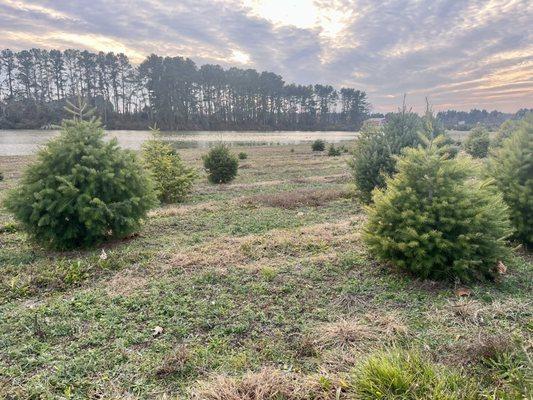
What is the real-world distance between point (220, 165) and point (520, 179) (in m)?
11.6

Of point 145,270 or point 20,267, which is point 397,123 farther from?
point 20,267

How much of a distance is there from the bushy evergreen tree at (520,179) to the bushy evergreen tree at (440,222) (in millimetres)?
1265

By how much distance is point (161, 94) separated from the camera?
90.6 metres

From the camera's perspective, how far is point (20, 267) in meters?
5.91

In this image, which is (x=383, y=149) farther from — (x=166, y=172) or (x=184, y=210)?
(x=166, y=172)

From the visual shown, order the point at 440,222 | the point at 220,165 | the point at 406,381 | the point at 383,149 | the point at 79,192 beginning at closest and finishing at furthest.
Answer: the point at 406,381, the point at 440,222, the point at 79,192, the point at 383,149, the point at 220,165

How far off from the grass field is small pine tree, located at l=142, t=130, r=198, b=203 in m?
5.02

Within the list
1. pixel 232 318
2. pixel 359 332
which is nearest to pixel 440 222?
pixel 359 332

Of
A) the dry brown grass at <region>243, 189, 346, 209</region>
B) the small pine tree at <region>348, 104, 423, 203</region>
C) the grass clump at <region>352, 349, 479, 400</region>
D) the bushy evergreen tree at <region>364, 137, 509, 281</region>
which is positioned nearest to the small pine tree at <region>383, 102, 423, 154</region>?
the small pine tree at <region>348, 104, 423, 203</region>

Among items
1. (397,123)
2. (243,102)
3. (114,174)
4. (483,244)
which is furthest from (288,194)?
(243,102)

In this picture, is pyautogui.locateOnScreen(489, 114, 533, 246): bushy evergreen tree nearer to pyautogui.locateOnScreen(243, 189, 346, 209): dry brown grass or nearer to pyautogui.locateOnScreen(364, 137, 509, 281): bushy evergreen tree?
pyautogui.locateOnScreen(364, 137, 509, 281): bushy evergreen tree

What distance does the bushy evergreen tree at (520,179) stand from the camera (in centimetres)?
611

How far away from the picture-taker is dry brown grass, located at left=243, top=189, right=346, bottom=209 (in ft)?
35.8

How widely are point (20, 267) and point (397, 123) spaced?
9.04m
